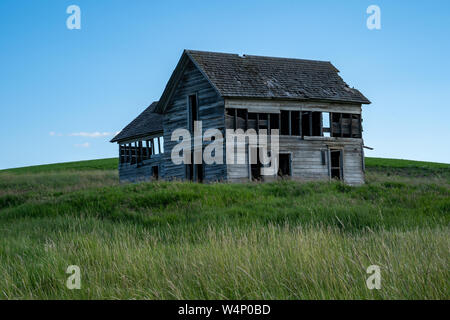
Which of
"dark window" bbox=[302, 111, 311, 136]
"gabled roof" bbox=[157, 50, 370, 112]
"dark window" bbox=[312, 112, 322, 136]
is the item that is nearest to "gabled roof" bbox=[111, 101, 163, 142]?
"gabled roof" bbox=[157, 50, 370, 112]

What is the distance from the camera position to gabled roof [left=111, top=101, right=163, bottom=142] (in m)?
30.6

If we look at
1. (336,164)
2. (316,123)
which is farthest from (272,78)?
(336,164)

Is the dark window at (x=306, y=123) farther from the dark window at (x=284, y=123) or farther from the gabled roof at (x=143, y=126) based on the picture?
the gabled roof at (x=143, y=126)

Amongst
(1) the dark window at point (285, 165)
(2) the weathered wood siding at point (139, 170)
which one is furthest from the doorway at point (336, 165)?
(2) the weathered wood siding at point (139, 170)

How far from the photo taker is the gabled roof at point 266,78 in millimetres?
22688

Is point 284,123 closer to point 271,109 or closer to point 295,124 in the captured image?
point 295,124

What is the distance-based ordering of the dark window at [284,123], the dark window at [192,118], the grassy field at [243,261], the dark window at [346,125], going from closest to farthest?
the grassy field at [243,261] < the dark window at [192,118] < the dark window at [346,125] < the dark window at [284,123]

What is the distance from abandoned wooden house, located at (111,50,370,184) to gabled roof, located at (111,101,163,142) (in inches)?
186

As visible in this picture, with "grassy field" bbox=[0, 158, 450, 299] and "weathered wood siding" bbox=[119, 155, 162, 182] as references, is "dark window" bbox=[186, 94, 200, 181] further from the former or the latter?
"grassy field" bbox=[0, 158, 450, 299]

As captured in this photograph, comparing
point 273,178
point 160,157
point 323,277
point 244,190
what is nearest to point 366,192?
point 244,190

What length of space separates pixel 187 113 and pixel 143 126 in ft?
27.9

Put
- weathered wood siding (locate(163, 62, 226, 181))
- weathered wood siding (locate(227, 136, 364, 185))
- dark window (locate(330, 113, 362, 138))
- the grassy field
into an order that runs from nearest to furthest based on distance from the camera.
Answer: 1. the grassy field
2. weathered wood siding (locate(163, 62, 226, 181))
3. weathered wood siding (locate(227, 136, 364, 185))
4. dark window (locate(330, 113, 362, 138))
